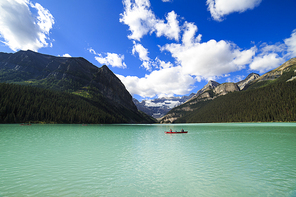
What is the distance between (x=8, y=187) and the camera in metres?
13.3

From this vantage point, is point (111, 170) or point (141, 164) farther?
point (141, 164)

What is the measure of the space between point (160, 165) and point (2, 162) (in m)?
22.7

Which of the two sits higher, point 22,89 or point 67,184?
point 22,89

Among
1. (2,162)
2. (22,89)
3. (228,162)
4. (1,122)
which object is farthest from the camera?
(22,89)

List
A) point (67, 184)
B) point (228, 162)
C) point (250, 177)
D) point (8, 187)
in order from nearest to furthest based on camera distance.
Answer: point (8, 187)
point (67, 184)
point (250, 177)
point (228, 162)

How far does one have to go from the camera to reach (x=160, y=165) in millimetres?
21969

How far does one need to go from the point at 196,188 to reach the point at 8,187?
17110 millimetres

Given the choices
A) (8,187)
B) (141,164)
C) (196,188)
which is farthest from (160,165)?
(8,187)

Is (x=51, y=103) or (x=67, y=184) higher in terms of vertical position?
(x=51, y=103)

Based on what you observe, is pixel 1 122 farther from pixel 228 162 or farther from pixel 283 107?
pixel 283 107

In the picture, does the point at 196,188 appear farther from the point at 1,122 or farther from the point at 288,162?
the point at 1,122

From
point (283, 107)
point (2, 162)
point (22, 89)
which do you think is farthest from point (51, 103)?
point (283, 107)

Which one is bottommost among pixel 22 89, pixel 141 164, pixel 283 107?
pixel 141 164

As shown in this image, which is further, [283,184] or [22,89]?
[22,89]
